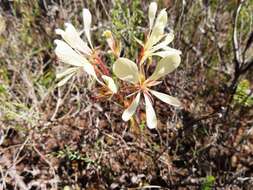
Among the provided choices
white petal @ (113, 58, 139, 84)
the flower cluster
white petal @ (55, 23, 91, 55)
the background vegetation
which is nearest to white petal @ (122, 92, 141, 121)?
the flower cluster

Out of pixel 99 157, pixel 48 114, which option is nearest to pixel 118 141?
pixel 99 157

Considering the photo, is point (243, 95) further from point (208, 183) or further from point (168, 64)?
point (168, 64)

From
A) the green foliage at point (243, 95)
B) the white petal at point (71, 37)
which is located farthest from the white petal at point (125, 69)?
the green foliage at point (243, 95)

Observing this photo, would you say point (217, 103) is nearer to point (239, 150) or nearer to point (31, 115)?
point (239, 150)

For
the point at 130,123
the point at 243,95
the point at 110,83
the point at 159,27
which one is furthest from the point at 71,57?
the point at 243,95

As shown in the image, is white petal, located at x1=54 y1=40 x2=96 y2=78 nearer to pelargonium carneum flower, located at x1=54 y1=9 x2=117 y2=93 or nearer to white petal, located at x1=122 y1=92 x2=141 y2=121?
pelargonium carneum flower, located at x1=54 y1=9 x2=117 y2=93

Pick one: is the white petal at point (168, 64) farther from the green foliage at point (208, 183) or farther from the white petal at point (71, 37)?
the green foliage at point (208, 183)

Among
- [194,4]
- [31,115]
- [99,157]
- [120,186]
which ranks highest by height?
[194,4]
